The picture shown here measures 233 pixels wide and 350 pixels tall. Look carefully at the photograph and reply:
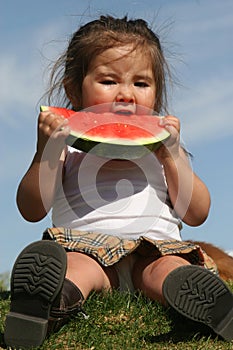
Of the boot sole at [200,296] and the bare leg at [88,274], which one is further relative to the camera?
the bare leg at [88,274]

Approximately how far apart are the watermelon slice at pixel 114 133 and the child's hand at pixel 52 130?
0.07 meters

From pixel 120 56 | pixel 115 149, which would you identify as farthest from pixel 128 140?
pixel 120 56

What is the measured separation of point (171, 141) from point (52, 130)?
0.74 meters

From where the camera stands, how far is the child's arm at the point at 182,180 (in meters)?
4.09

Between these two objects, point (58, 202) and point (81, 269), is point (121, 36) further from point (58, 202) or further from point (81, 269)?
point (81, 269)

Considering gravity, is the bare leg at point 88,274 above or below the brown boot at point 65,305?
above

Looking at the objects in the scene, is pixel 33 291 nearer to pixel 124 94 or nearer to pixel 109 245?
pixel 109 245

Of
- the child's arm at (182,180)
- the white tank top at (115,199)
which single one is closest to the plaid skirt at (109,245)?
the white tank top at (115,199)

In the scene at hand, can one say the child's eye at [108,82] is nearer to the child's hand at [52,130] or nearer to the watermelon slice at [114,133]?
the watermelon slice at [114,133]

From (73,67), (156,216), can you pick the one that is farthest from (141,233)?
(73,67)

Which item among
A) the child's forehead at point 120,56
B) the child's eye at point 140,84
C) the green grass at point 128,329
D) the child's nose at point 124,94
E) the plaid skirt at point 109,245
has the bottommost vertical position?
the green grass at point 128,329

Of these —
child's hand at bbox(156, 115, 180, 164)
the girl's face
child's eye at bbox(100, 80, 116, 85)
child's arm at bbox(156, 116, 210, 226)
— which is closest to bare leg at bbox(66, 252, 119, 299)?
child's arm at bbox(156, 116, 210, 226)

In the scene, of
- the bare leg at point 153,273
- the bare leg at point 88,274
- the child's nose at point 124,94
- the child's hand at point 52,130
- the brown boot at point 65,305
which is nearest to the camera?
the brown boot at point 65,305

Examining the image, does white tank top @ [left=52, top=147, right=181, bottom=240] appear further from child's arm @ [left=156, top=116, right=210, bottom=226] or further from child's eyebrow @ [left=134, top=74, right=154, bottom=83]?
child's eyebrow @ [left=134, top=74, right=154, bottom=83]
